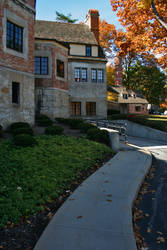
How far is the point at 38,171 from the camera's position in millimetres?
6758

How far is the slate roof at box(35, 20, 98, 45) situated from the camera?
25.9 m

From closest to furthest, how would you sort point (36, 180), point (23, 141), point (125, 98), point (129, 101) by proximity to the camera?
point (36, 180) < point (23, 141) < point (129, 101) < point (125, 98)

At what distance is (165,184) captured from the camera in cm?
702

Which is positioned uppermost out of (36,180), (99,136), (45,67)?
(45,67)

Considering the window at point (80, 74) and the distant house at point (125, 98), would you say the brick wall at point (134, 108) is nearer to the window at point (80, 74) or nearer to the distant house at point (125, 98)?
the distant house at point (125, 98)

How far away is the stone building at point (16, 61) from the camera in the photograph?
41.5 feet

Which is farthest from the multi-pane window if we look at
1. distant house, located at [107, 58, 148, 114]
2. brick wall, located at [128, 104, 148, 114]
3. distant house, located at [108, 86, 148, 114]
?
brick wall, located at [128, 104, 148, 114]

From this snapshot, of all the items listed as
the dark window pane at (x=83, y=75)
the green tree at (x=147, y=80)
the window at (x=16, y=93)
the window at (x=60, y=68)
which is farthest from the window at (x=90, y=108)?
the green tree at (x=147, y=80)

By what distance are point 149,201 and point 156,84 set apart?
51110 millimetres

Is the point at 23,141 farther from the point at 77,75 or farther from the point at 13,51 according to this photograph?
the point at 77,75

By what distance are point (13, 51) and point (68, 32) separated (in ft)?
53.1

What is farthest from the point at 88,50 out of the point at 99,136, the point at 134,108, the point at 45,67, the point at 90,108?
the point at 134,108

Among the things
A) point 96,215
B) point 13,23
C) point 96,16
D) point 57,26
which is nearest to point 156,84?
point 96,16

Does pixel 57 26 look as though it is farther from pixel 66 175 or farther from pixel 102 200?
pixel 102 200
